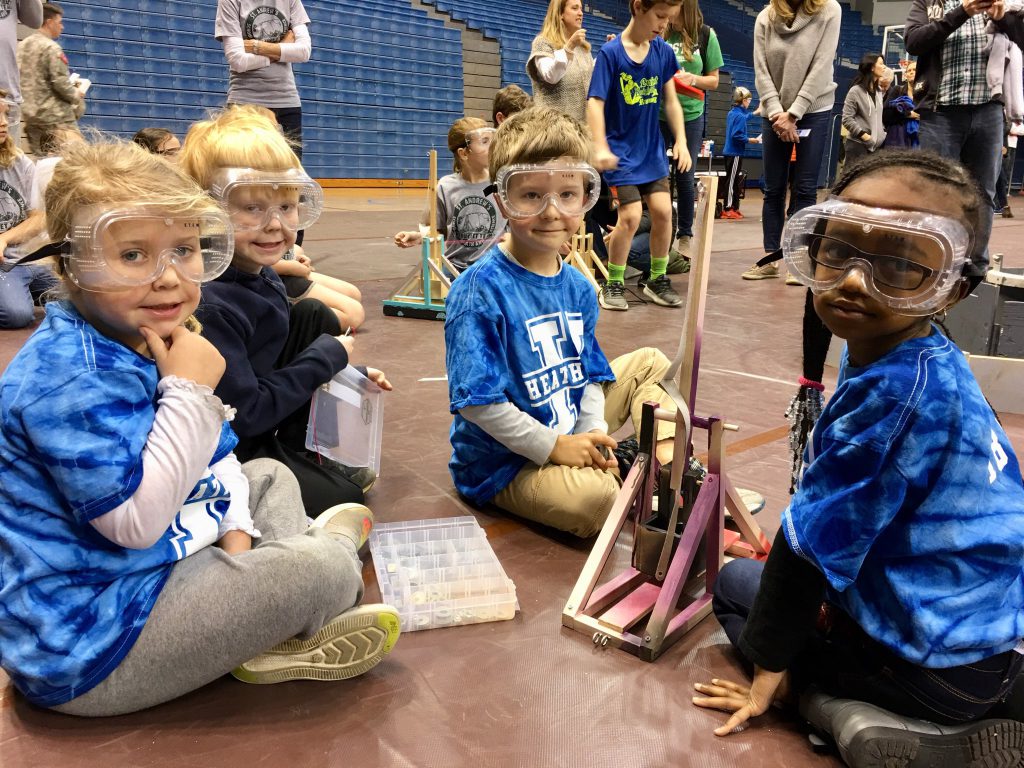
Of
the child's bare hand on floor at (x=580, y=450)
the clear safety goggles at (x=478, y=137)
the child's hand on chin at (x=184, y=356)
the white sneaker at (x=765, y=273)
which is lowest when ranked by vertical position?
the child's bare hand on floor at (x=580, y=450)

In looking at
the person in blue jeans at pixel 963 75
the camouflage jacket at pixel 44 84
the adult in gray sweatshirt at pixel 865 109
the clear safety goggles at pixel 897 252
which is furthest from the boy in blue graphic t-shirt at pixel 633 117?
the adult in gray sweatshirt at pixel 865 109

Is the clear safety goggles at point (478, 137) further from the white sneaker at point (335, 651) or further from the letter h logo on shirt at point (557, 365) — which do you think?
the white sneaker at point (335, 651)

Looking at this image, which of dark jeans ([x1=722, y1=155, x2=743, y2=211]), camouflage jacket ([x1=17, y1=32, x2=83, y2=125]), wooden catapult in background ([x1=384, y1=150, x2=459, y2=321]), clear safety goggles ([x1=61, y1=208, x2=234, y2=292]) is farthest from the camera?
dark jeans ([x1=722, y1=155, x2=743, y2=211])

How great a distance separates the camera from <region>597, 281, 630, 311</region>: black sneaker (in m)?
5.02

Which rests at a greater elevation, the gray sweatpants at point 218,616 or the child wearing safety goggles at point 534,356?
the child wearing safety goggles at point 534,356

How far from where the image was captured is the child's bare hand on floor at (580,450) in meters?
2.14

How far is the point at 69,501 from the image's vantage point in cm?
131

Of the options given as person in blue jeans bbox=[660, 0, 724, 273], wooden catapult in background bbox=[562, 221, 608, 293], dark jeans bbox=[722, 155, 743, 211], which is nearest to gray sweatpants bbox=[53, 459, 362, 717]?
wooden catapult in background bbox=[562, 221, 608, 293]

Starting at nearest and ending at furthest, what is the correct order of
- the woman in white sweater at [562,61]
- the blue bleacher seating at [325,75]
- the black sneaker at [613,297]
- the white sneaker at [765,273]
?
1. the black sneaker at [613,297]
2. the woman in white sweater at [562,61]
3. the white sneaker at [765,273]
4. the blue bleacher seating at [325,75]

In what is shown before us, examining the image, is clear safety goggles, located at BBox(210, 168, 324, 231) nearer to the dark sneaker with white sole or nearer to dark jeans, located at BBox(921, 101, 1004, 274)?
the dark sneaker with white sole

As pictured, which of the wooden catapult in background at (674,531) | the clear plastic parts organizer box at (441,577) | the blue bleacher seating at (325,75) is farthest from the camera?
the blue bleacher seating at (325,75)

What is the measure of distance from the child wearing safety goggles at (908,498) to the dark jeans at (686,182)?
4.45 m

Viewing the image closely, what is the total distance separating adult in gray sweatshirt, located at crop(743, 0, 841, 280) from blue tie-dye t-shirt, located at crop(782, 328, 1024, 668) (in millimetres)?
4208

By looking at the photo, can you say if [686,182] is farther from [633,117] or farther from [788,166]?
[633,117]
